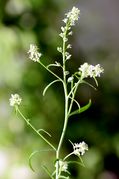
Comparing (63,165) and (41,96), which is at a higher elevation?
(41,96)

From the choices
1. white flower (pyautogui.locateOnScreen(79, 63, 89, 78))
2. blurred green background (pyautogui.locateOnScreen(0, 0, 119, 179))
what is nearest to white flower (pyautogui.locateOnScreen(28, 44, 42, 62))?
white flower (pyautogui.locateOnScreen(79, 63, 89, 78))

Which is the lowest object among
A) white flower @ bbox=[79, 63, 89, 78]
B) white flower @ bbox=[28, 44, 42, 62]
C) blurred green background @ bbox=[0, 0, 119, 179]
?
white flower @ bbox=[79, 63, 89, 78]

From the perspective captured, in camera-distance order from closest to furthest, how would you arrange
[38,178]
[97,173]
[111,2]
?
[38,178] → [97,173] → [111,2]

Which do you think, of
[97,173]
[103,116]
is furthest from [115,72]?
[97,173]

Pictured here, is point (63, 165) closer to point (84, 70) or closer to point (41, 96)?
point (84, 70)

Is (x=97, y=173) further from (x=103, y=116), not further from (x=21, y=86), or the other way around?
(x=21, y=86)

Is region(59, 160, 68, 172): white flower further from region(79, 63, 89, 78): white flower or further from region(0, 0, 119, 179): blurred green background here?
region(0, 0, 119, 179): blurred green background

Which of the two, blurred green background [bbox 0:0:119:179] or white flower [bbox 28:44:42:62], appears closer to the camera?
white flower [bbox 28:44:42:62]

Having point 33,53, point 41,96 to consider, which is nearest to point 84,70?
point 33,53
